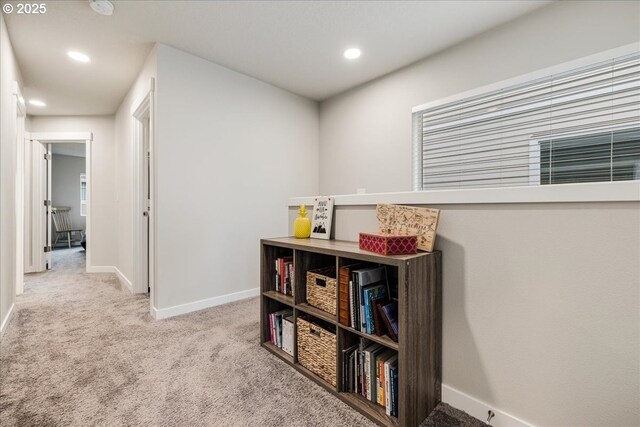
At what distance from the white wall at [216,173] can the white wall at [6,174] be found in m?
1.04

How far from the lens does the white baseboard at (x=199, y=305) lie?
2535 millimetres

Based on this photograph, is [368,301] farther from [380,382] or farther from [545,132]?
[545,132]

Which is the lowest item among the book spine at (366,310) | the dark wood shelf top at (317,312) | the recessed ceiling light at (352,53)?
the dark wood shelf top at (317,312)

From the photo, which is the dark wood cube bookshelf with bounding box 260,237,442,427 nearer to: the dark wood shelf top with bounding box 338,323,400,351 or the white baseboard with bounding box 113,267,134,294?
the dark wood shelf top with bounding box 338,323,400,351

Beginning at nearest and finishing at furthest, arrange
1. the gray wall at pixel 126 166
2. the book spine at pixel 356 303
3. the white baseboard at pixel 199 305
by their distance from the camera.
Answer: the book spine at pixel 356 303
the white baseboard at pixel 199 305
the gray wall at pixel 126 166

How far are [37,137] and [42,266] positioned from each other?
201cm

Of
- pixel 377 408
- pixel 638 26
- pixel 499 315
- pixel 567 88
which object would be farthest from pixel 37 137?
pixel 638 26

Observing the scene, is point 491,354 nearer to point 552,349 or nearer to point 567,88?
point 552,349

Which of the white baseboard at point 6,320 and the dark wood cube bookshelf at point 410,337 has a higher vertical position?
the dark wood cube bookshelf at point 410,337

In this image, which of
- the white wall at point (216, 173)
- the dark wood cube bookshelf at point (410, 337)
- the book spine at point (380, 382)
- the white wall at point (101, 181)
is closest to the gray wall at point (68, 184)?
the white wall at point (101, 181)

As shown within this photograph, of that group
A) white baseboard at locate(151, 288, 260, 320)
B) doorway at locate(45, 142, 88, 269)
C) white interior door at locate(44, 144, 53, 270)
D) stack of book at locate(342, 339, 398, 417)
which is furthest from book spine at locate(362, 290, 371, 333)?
doorway at locate(45, 142, 88, 269)

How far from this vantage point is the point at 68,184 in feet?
25.7

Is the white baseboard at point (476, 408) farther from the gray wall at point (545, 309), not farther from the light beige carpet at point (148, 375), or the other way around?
the light beige carpet at point (148, 375)

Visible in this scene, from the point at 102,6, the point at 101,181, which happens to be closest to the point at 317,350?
the point at 102,6
